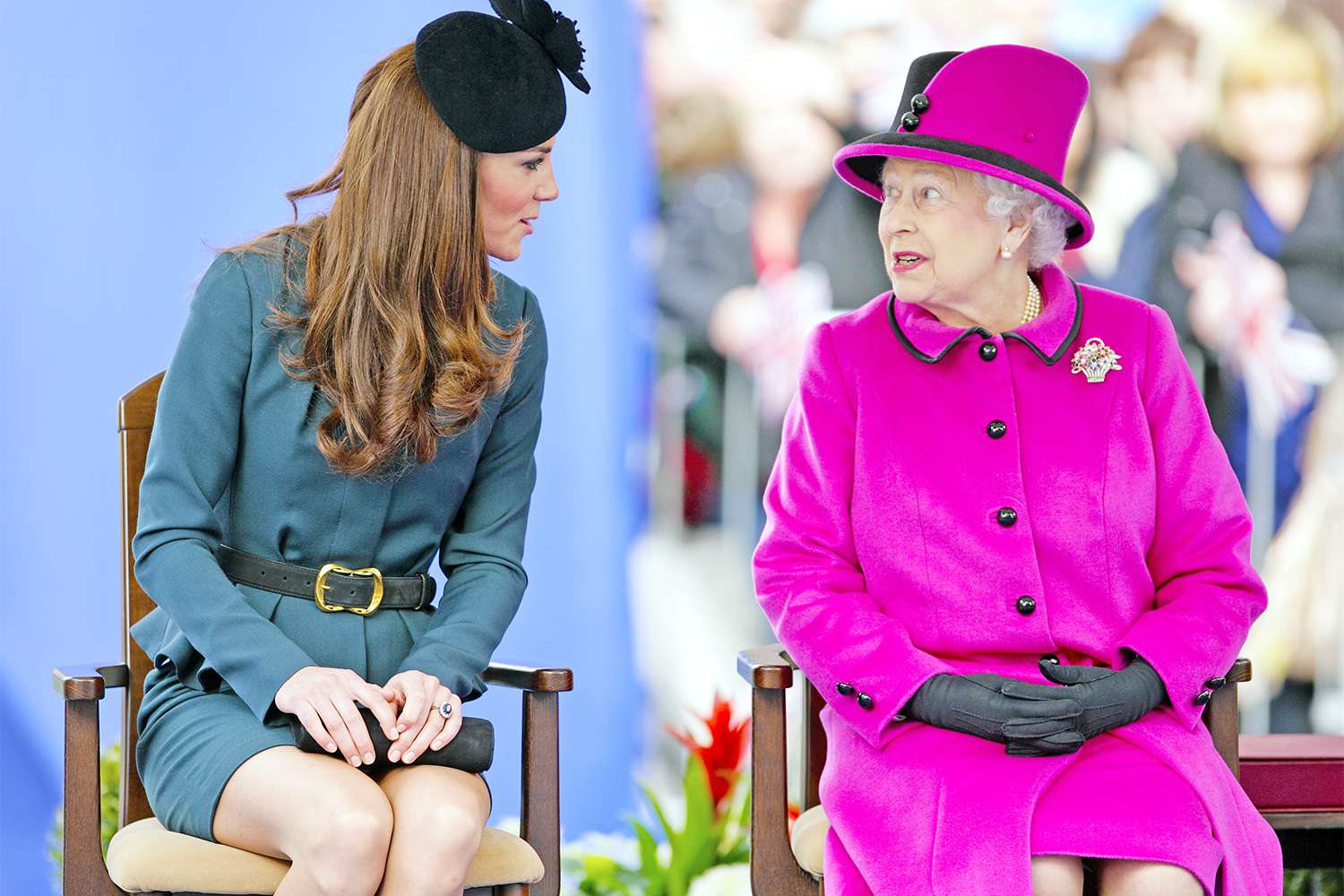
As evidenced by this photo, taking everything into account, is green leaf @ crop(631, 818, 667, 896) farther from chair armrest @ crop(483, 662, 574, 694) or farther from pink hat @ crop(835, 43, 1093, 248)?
pink hat @ crop(835, 43, 1093, 248)

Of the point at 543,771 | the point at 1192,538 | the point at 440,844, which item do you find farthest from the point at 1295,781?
the point at 440,844

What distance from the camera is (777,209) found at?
4156 mm

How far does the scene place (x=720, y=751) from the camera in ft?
12.7

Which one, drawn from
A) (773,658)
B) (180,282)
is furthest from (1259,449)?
(180,282)

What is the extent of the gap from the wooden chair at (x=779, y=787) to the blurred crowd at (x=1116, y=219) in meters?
1.53

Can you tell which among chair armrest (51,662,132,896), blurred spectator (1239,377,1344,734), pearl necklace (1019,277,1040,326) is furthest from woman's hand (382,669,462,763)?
blurred spectator (1239,377,1344,734)

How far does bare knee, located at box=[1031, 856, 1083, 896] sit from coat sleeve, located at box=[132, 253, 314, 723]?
3.83ft

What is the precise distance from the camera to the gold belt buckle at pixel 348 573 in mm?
2533

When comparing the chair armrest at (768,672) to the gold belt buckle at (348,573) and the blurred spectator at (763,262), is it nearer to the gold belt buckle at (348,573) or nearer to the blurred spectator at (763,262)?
the gold belt buckle at (348,573)

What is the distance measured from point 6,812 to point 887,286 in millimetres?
2609

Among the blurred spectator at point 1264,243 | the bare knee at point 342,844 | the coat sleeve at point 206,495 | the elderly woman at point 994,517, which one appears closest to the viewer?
the bare knee at point 342,844

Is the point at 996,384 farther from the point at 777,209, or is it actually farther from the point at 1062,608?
the point at 777,209

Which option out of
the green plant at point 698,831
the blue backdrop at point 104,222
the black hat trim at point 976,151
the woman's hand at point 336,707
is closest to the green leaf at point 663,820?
the green plant at point 698,831

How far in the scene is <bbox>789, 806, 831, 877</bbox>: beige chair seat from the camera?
2586 millimetres
